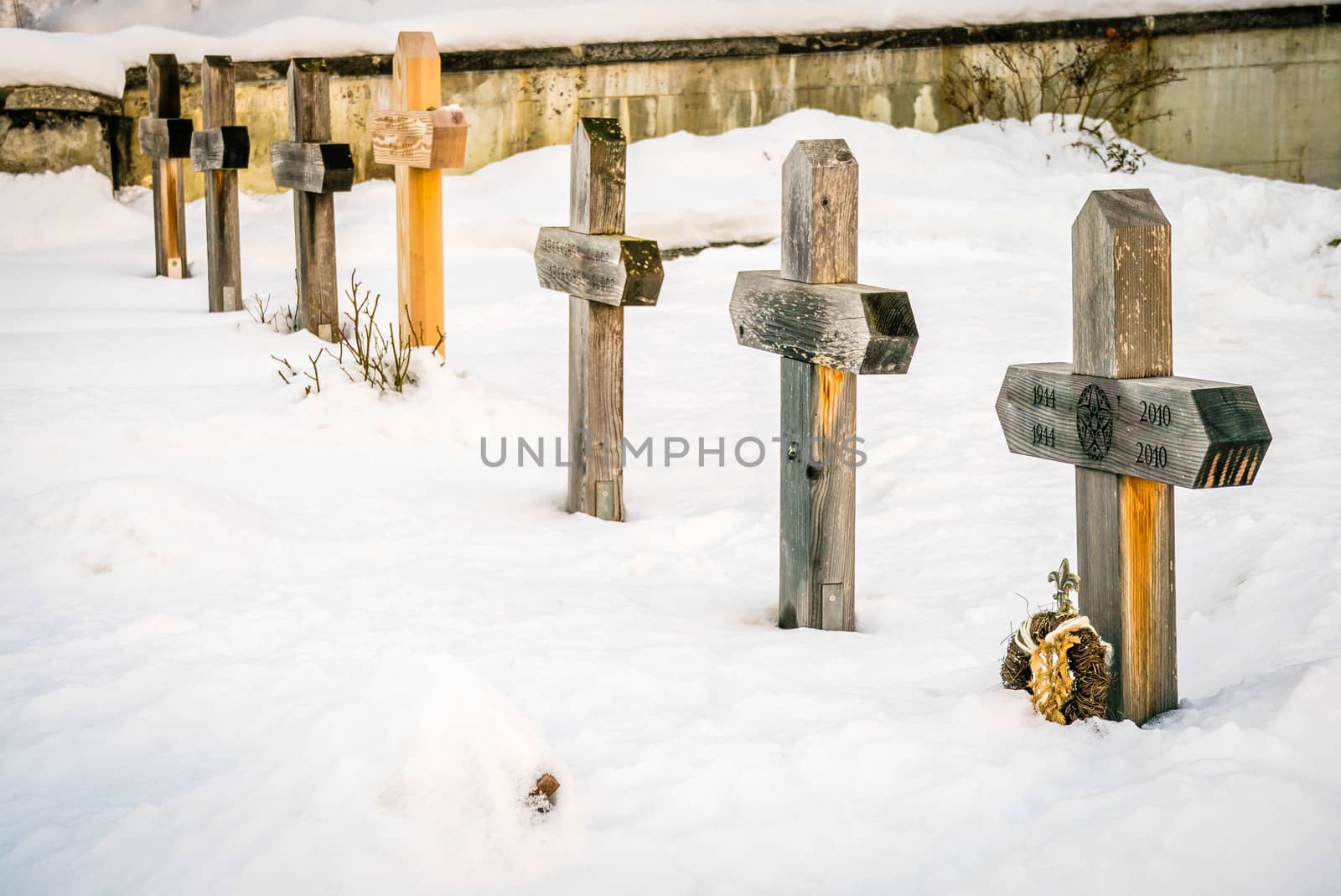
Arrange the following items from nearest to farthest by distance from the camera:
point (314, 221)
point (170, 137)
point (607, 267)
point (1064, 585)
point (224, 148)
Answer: point (1064, 585)
point (607, 267)
point (314, 221)
point (224, 148)
point (170, 137)

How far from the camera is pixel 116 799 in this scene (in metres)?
2.51

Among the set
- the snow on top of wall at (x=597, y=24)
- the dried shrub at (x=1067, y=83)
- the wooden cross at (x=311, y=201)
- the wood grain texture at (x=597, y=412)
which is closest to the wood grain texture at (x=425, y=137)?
the wooden cross at (x=311, y=201)

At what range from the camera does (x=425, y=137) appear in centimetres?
563

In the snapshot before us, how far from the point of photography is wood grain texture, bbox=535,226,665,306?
422 cm

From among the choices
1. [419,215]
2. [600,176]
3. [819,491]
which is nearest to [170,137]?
[419,215]

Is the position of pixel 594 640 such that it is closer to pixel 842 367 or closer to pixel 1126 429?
pixel 842 367

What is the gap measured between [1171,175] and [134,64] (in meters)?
9.10

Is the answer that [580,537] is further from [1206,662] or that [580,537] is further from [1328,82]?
[1328,82]

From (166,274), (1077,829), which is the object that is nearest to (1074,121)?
(166,274)

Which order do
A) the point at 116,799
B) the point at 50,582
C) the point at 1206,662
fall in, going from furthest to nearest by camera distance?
the point at 50,582
the point at 1206,662
the point at 116,799

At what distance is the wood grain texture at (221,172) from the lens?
7.82 m

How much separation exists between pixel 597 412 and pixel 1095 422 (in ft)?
7.55

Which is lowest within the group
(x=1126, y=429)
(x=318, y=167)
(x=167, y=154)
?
(x=1126, y=429)

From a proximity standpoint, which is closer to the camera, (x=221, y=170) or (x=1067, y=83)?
(x=221, y=170)
